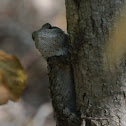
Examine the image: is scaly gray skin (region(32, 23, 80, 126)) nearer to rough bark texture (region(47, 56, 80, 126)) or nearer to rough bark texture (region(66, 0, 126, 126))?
rough bark texture (region(47, 56, 80, 126))

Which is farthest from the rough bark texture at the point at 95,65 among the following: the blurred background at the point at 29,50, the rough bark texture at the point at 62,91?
the blurred background at the point at 29,50

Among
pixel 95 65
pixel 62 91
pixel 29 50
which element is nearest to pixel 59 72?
pixel 62 91

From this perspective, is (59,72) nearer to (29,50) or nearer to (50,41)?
(50,41)

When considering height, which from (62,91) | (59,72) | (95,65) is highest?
(95,65)

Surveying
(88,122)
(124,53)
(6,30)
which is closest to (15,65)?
(88,122)

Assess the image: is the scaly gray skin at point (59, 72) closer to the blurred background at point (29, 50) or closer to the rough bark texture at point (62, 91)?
the rough bark texture at point (62, 91)

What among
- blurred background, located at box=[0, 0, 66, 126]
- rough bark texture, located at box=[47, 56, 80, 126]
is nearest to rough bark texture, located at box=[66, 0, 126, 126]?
rough bark texture, located at box=[47, 56, 80, 126]

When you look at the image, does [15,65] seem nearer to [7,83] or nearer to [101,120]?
[7,83]
